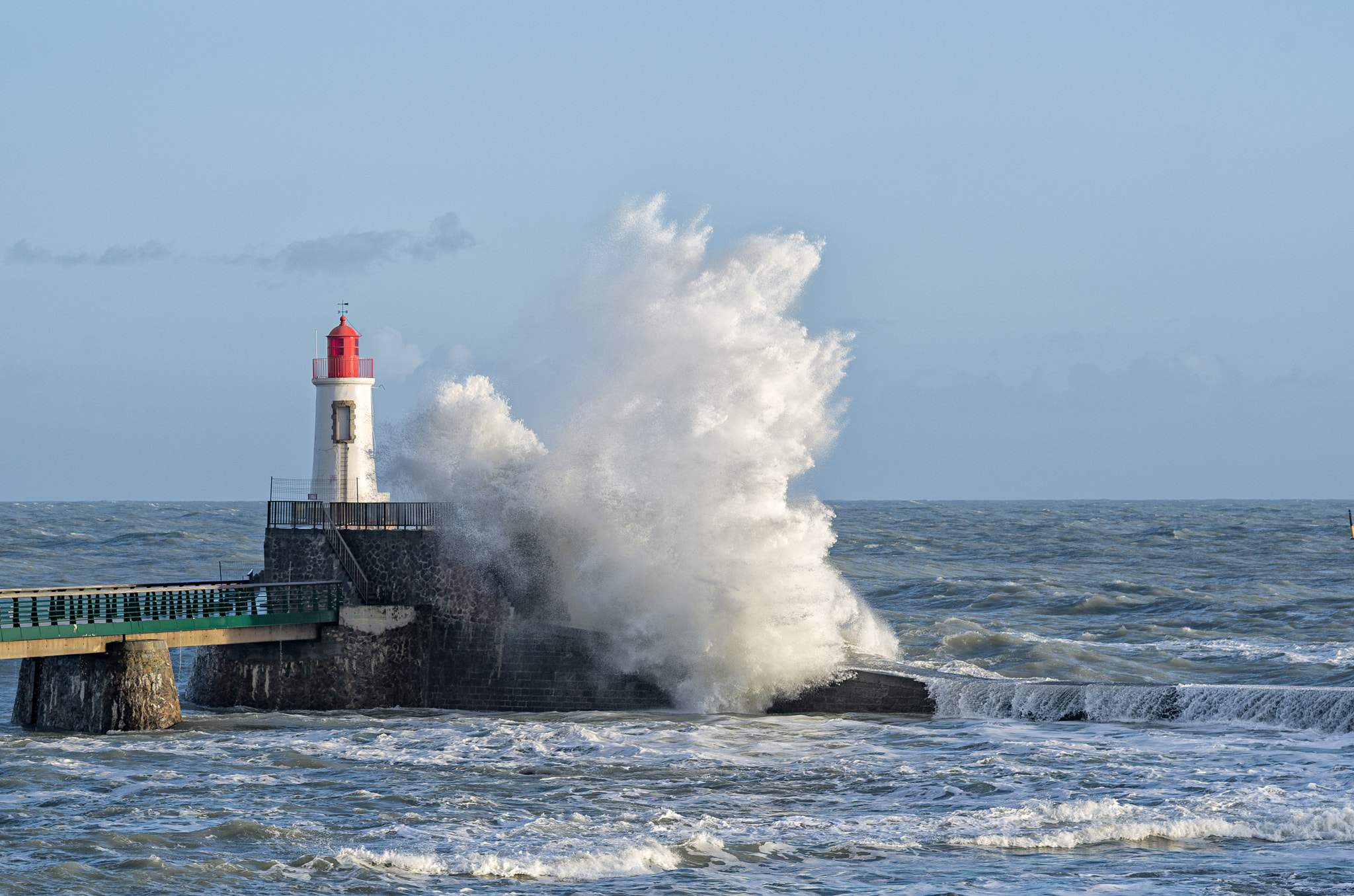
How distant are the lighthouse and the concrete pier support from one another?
5.95m

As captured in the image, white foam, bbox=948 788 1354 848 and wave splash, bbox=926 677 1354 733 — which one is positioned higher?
wave splash, bbox=926 677 1354 733

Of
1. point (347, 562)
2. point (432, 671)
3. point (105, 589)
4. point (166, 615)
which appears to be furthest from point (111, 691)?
point (432, 671)

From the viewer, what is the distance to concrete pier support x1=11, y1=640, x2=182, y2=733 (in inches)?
863

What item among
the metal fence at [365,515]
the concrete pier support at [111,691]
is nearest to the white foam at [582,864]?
the concrete pier support at [111,691]

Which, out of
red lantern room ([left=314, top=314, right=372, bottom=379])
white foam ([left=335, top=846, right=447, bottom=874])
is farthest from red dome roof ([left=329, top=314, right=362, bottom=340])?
white foam ([left=335, top=846, right=447, bottom=874])

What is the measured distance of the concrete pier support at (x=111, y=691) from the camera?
21922mm

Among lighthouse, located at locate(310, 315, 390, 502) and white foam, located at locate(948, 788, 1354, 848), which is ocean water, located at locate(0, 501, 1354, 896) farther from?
lighthouse, located at locate(310, 315, 390, 502)

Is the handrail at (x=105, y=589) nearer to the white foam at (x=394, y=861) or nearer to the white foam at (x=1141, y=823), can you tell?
the white foam at (x=394, y=861)

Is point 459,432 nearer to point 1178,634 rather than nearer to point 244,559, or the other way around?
point 1178,634

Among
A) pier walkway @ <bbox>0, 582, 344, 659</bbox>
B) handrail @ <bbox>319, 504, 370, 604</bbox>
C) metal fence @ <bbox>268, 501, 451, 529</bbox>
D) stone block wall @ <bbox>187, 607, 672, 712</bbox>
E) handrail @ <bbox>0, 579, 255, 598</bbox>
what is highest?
metal fence @ <bbox>268, 501, 451, 529</bbox>

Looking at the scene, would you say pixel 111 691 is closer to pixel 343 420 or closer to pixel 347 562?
pixel 347 562

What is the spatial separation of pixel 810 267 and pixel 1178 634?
1520cm

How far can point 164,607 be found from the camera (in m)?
23.3

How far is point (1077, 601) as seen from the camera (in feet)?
139
